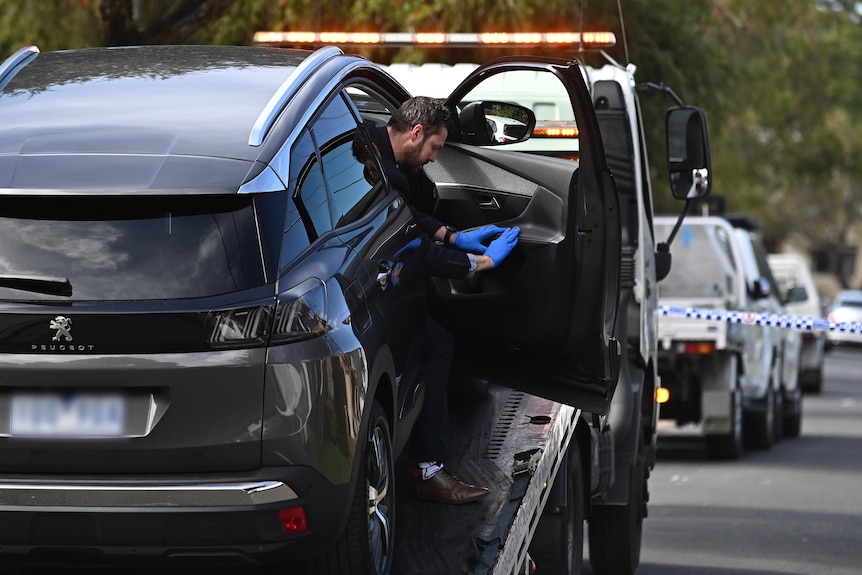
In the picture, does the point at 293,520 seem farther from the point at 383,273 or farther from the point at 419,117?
the point at 419,117

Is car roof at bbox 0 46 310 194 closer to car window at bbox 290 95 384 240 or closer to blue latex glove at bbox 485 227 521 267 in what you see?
car window at bbox 290 95 384 240

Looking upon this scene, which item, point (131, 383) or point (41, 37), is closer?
point (131, 383)

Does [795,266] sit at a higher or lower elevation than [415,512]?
lower

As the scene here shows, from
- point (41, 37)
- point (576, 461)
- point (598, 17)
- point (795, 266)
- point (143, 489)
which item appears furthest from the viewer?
point (795, 266)

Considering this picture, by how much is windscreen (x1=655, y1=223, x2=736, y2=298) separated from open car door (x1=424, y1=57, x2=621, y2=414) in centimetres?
835

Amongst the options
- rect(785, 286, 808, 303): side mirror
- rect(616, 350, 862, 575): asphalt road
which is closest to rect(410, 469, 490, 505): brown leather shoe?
rect(616, 350, 862, 575): asphalt road

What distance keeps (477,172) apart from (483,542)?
200 cm

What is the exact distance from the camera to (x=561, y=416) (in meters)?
6.36

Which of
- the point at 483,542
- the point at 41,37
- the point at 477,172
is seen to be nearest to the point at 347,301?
the point at 483,542

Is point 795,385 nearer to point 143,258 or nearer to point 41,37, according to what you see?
point 41,37

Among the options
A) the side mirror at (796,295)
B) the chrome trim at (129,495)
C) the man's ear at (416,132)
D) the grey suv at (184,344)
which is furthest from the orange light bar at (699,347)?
the chrome trim at (129,495)

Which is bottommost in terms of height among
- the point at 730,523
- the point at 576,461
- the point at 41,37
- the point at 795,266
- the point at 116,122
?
the point at 795,266

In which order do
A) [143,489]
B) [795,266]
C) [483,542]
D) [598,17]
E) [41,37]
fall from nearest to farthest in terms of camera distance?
1. [143,489]
2. [483,542]
3. [41,37]
4. [598,17]
5. [795,266]

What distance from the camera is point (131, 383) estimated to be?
4.12 metres
